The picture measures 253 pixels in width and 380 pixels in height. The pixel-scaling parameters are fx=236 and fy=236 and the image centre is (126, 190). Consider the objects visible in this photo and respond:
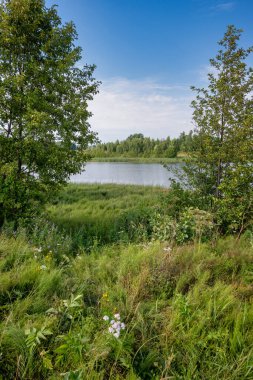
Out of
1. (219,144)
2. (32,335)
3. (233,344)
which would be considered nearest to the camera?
(32,335)

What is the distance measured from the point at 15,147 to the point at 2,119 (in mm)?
797

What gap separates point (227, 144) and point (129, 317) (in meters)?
5.17

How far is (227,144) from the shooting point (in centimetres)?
607

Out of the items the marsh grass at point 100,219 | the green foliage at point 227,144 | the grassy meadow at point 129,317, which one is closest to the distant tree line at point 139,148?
the marsh grass at point 100,219

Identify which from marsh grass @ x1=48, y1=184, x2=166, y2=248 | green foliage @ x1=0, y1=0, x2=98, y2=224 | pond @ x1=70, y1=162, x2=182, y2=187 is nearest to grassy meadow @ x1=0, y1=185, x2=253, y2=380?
marsh grass @ x1=48, y1=184, x2=166, y2=248

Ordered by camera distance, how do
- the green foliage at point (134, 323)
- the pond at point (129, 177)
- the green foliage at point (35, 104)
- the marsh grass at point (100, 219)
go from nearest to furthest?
the green foliage at point (134, 323) → the green foliage at point (35, 104) → the marsh grass at point (100, 219) → the pond at point (129, 177)

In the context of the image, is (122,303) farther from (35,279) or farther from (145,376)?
(35,279)

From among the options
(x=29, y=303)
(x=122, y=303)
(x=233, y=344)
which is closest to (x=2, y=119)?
(x=29, y=303)

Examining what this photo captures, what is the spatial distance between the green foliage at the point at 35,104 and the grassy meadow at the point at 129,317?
259 cm

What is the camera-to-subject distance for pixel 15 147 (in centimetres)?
571

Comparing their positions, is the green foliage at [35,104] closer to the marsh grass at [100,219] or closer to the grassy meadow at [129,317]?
the marsh grass at [100,219]

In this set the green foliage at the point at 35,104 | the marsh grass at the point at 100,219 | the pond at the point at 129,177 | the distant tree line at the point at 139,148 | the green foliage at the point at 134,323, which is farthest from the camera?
the distant tree line at the point at 139,148

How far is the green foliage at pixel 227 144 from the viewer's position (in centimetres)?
552

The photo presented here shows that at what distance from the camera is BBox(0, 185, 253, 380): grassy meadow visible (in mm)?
1736
